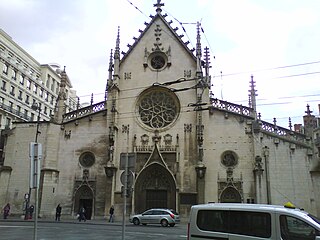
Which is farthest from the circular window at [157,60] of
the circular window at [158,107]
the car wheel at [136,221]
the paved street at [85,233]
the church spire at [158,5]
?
the paved street at [85,233]

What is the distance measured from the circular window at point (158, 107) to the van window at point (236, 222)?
2166cm

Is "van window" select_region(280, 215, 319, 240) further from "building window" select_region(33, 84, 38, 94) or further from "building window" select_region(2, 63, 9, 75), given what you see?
"building window" select_region(33, 84, 38, 94)

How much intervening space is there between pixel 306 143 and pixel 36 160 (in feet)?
79.5

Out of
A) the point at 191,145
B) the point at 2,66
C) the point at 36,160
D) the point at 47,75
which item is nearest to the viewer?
the point at 36,160

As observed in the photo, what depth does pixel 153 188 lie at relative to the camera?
2900cm

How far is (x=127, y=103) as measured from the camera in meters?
31.2

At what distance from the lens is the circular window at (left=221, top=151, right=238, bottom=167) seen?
92.2 ft

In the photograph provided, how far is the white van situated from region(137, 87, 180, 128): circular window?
71.0ft

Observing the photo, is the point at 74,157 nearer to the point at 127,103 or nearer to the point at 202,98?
the point at 127,103

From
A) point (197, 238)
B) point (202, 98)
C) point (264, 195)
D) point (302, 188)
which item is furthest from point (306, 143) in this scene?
point (197, 238)

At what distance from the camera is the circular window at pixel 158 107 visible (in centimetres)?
3056

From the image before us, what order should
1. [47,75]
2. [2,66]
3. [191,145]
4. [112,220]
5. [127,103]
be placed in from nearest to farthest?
1. [112,220]
2. [191,145]
3. [127,103]
4. [2,66]
5. [47,75]

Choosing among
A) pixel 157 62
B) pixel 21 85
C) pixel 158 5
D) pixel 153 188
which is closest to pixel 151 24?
pixel 158 5

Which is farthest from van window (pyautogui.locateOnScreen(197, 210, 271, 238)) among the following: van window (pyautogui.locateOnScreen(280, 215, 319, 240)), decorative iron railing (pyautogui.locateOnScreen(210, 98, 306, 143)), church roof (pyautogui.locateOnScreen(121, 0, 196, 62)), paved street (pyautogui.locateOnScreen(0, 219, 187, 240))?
church roof (pyautogui.locateOnScreen(121, 0, 196, 62))
